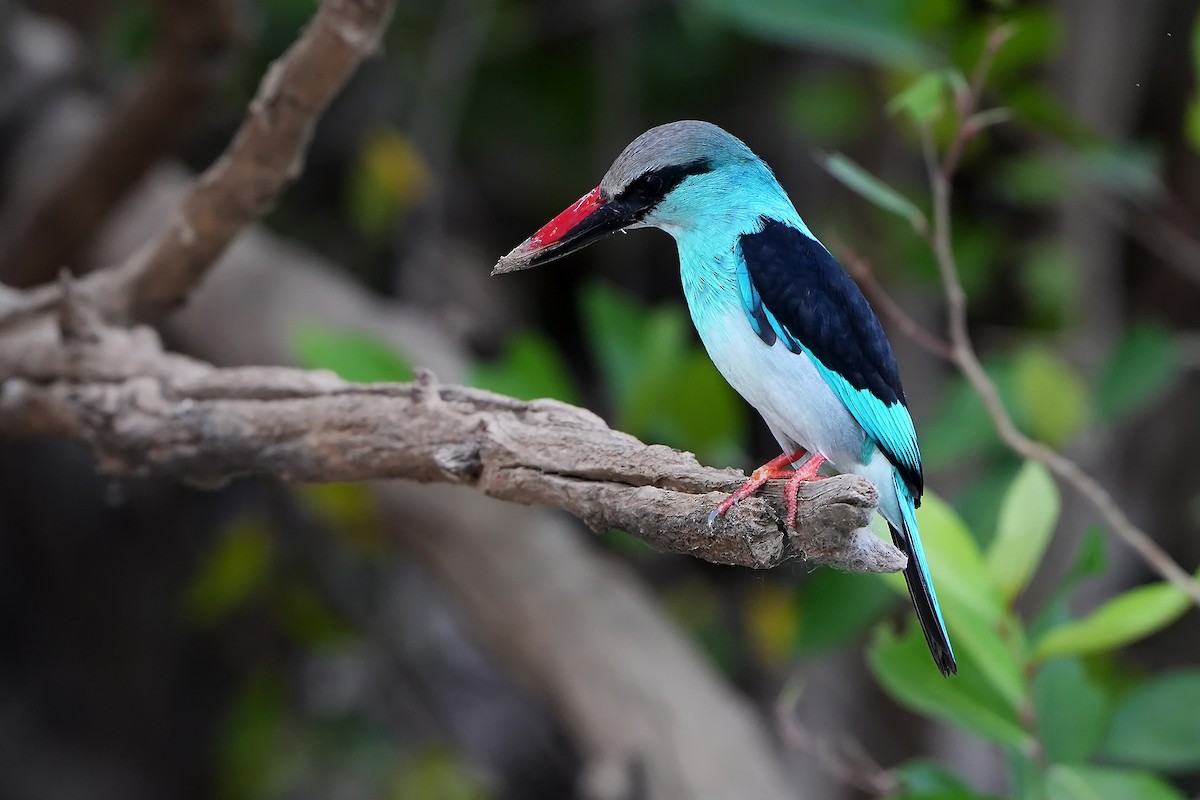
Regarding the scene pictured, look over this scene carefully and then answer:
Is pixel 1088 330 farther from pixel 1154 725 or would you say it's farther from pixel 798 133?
pixel 1154 725

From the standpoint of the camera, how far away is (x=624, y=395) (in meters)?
2.61

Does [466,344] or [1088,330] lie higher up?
[466,344]

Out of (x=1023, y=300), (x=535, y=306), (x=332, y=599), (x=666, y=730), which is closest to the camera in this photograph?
(x=666, y=730)

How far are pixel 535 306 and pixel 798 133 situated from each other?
1.10m

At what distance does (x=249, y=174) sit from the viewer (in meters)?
1.88

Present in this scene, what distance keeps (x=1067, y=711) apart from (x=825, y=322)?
835 millimetres

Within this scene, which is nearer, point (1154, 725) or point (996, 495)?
point (1154, 725)

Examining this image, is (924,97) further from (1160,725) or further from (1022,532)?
(1160,725)

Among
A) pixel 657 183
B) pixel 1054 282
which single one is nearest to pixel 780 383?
pixel 657 183

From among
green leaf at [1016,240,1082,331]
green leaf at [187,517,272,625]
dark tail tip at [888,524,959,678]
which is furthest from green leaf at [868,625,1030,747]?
green leaf at [187,517,272,625]

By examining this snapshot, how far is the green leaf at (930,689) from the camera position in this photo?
1.77 m

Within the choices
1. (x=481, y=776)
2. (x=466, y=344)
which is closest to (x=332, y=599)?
(x=481, y=776)

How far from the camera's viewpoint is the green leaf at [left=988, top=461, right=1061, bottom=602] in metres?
1.78

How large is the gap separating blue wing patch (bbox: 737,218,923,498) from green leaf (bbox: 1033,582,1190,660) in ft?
1.48
